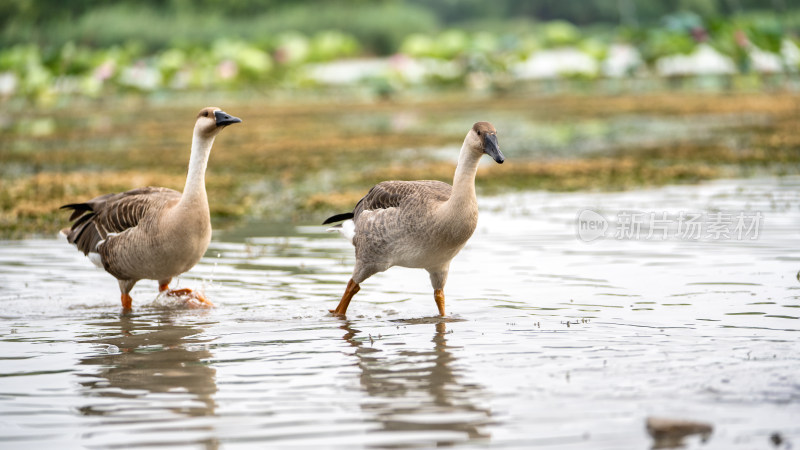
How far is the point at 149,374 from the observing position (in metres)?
6.64

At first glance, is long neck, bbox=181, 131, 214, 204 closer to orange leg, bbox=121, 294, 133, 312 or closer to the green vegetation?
orange leg, bbox=121, 294, 133, 312

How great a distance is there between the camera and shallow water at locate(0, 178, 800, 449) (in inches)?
214

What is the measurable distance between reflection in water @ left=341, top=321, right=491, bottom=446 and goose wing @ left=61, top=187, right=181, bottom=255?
Answer: 236cm

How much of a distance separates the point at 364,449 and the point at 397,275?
5030 millimetres

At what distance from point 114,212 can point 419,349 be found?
3222 millimetres

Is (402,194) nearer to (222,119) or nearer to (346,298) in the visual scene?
(346,298)

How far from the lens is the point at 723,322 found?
7500mm

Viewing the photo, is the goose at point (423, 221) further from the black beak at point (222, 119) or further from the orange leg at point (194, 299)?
the black beak at point (222, 119)

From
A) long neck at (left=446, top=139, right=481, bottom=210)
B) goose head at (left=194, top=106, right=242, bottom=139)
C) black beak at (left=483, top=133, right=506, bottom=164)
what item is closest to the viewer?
black beak at (left=483, top=133, right=506, bottom=164)

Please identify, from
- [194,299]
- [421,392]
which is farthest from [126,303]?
[421,392]

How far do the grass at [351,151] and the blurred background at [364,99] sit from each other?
71mm

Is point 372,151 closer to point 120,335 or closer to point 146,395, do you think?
point 120,335

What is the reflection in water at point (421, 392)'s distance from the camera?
17.8ft

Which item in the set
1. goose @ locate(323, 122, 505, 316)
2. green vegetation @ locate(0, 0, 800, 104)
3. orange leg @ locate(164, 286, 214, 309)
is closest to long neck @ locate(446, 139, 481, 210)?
goose @ locate(323, 122, 505, 316)
